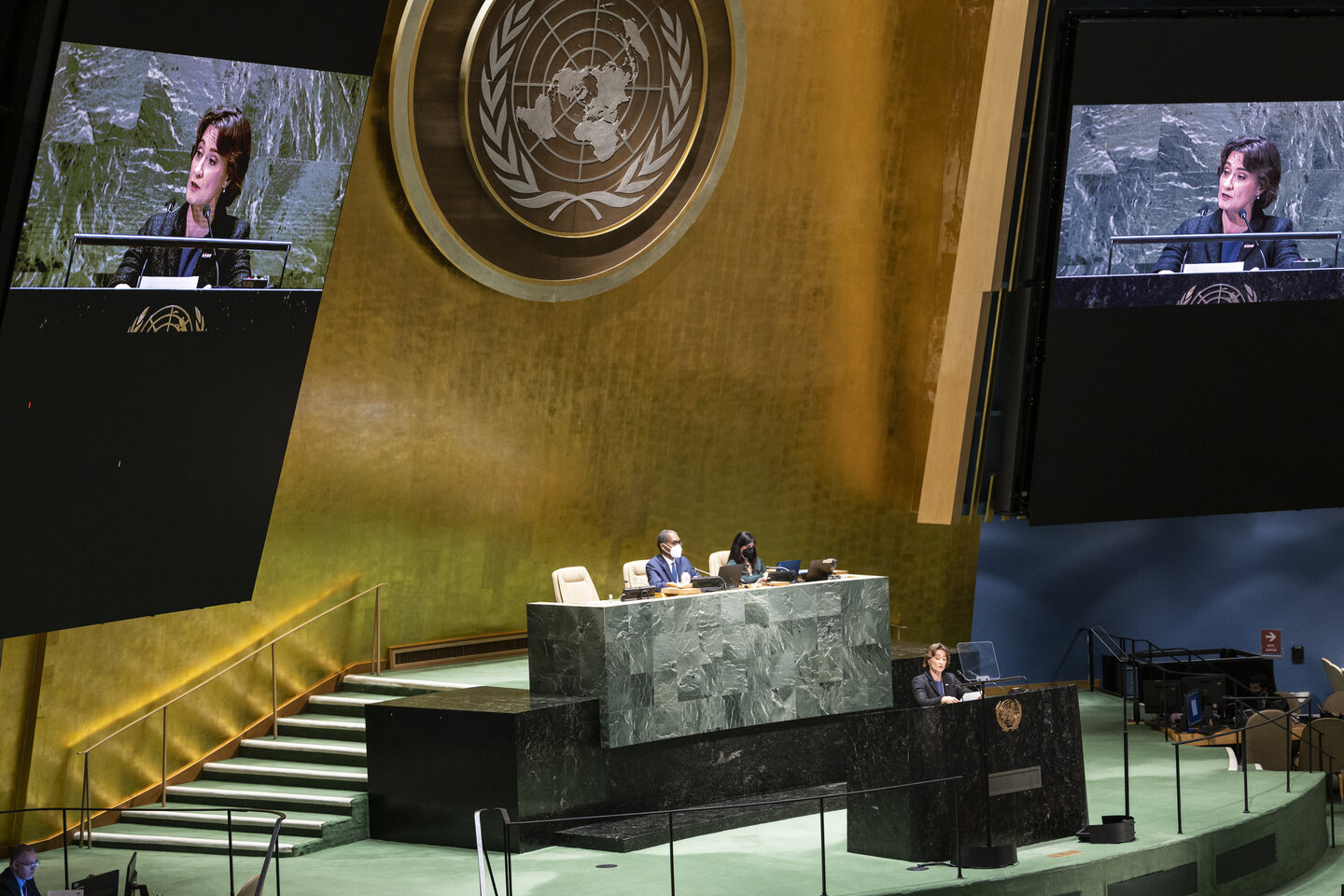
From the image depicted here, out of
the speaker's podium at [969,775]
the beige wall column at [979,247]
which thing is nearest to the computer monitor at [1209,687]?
the beige wall column at [979,247]

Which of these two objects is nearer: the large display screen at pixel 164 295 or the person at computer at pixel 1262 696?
the large display screen at pixel 164 295

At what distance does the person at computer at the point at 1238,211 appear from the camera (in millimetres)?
11602

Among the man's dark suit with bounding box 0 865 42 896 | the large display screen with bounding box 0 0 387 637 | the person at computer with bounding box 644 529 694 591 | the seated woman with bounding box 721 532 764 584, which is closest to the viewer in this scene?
the large display screen with bounding box 0 0 387 637

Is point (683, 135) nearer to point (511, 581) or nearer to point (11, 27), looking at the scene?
point (511, 581)

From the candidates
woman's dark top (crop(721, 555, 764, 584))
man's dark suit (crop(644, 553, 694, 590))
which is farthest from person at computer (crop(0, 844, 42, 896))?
woman's dark top (crop(721, 555, 764, 584))

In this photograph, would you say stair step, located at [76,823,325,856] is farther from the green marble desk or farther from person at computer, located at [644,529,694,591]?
person at computer, located at [644,529,694,591]

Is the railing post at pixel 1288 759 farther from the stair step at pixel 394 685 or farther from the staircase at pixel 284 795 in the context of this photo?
the staircase at pixel 284 795

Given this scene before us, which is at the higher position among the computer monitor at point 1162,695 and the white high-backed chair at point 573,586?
the white high-backed chair at point 573,586

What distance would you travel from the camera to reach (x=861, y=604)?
10.7 m

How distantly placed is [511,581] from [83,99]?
631 cm

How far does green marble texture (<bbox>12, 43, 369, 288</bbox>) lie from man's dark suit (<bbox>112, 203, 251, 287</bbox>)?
0.05 metres

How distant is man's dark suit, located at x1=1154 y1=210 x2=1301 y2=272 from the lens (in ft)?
38.2

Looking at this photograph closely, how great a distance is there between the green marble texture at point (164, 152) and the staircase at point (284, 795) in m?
3.05

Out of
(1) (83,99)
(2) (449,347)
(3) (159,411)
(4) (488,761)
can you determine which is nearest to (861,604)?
(4) (488,761)
